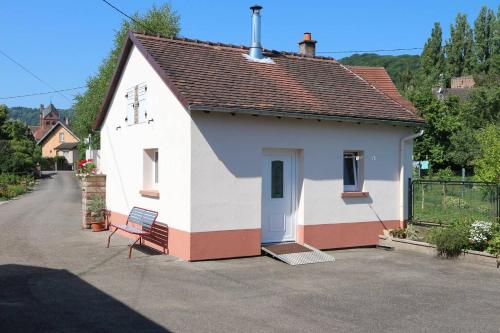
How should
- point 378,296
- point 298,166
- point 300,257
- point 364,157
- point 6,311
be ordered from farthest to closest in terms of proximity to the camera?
point 364,157 → point 298,166 → point 300,257 → point 378,296 → point 6,311

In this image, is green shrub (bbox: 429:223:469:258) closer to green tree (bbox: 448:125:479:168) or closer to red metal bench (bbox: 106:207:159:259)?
red metal bench (bbox: 106:207:159:259)

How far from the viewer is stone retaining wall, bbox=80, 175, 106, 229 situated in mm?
16062

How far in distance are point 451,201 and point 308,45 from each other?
6342 mm

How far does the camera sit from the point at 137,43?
41.5 ft

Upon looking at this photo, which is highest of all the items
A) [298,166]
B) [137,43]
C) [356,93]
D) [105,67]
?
[105,67]

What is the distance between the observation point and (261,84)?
12.5m

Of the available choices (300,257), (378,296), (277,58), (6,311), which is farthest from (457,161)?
(6,311)

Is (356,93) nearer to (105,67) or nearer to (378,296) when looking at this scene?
(378,296)

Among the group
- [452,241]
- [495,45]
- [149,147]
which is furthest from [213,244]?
[495,45]

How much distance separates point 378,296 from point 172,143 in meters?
5.52

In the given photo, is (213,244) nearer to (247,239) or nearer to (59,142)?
(247,239)

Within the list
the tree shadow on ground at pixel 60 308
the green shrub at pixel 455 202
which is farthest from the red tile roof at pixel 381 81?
the tree shadow on ground at pixel 60 308

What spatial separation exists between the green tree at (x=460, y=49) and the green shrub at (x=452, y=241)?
7414 centimetres

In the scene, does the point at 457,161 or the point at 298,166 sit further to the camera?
the point at 457,161
